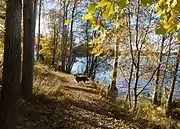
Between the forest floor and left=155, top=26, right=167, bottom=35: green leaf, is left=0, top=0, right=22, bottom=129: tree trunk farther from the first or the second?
left=155, top=26, right=167, bottom=35: green leaf

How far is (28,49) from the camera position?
11.0m

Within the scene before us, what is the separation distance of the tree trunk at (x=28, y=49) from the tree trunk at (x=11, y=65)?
172 inches

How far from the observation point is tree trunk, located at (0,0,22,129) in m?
5.92

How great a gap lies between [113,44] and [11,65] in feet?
36.3

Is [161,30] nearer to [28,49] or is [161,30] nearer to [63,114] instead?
[63,114]

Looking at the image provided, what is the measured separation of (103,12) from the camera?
2148 millimetres

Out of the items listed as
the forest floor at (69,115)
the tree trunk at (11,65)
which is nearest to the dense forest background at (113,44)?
the tree trunk at (11,65)

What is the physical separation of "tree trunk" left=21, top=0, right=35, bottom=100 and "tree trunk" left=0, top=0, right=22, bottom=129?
4.36 m

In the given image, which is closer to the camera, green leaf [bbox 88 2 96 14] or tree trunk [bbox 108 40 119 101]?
green leaf [bbox 88 2 96 14]

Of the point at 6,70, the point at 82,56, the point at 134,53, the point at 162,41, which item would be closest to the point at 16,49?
the point at 6,70

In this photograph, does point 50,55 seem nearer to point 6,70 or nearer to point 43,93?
point 43,93

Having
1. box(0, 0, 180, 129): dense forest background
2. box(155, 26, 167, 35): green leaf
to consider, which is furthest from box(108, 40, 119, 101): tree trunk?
box(155, 26, 167, 35): green leaf

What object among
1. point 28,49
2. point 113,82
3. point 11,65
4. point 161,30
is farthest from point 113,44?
point 161,30

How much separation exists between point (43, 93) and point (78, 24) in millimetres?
27115
